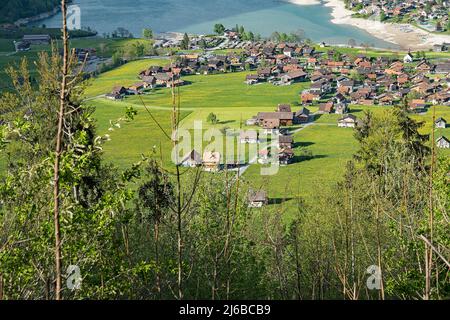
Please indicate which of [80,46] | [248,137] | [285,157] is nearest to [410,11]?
[80,46]

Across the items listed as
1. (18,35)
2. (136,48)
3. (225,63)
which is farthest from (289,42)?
(18,35)

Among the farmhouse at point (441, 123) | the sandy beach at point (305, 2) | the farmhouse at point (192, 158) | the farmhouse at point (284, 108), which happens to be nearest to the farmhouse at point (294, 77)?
the farmhouse at point (284, 108)

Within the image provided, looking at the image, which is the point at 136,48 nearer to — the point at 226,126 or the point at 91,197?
the point at 226,126

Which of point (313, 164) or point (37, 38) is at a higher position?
point (37, 38)

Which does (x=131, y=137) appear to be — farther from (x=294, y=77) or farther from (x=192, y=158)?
(x=294, y=77)

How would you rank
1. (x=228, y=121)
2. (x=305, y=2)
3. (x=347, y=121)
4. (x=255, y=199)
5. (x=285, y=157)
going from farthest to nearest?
(x=305, y=2) < (x=228, y=121) < (x=347, y=121) < (x=285, y=157) < (x=255, y=199)

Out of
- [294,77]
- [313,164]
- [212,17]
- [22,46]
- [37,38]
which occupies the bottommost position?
[313,164]
